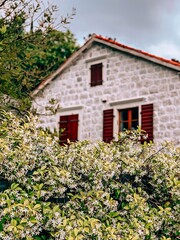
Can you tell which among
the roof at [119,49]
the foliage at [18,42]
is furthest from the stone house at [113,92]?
the foliage at [18,42]

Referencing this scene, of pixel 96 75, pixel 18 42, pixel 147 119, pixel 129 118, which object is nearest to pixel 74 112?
pixel 96 75

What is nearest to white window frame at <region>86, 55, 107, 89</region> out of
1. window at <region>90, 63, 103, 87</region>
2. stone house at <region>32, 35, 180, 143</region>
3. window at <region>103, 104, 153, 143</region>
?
stone house at <region>32, 35, 180, 143</region>

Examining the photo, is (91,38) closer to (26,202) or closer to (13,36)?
(13,36)

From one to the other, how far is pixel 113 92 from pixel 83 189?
37.3 ft

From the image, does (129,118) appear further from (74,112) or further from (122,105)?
(74,112)

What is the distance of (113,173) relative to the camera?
22.5 feet

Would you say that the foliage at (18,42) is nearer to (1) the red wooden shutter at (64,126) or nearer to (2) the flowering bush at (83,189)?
(2) the flowering bush at (83,189)

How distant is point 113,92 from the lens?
1805 cm

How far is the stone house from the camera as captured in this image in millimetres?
16453

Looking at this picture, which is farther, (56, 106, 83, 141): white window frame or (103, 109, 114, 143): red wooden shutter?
(56, 106, 83, 141): white window frame

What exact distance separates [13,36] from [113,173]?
363 cm

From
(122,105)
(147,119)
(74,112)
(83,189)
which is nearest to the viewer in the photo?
(83,189)

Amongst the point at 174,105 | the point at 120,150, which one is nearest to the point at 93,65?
the point at 174,105

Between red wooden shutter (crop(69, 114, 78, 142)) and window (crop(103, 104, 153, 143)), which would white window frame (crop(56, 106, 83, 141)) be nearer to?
red wooden shutter (crop(69, 114, 78, 142))
